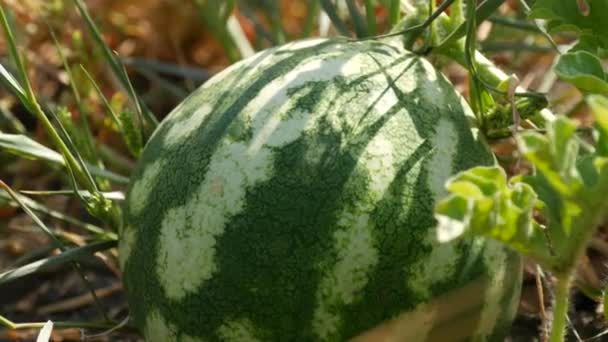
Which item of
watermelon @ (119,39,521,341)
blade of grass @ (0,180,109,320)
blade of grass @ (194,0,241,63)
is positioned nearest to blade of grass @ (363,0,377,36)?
watermelon @ (119,39,521,341)

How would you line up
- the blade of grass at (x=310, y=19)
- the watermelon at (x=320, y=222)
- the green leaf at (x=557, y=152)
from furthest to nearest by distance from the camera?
the blade of grass at (x=310, y=19), the watermelon at (x=320, y=222), the green leaf at (x=557, y=152)

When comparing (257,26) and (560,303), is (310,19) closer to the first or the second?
(257,26)

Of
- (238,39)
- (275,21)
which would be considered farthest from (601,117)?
(238,39)

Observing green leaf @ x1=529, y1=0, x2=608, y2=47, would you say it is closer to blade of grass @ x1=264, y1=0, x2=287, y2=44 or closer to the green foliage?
the green foliage

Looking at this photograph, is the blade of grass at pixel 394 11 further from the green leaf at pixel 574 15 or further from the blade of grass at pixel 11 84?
the blade of grass at pixel 11 84

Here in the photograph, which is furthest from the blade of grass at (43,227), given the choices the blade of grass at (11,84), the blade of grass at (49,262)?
the blade of grass at (11,84)
